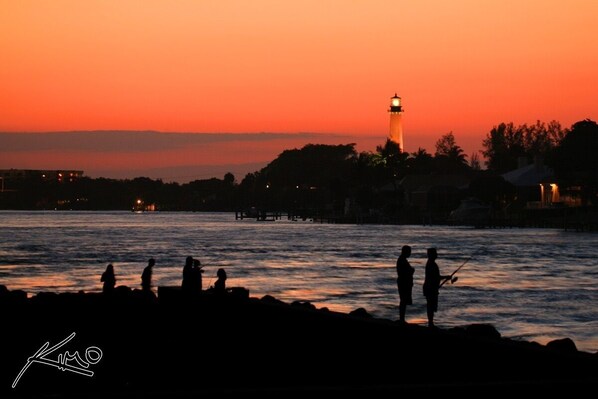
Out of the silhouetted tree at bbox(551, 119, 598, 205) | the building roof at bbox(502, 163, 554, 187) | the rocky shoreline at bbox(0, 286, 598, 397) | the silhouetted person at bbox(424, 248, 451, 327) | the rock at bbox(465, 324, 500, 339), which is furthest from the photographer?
the building roof at bbox(502, 163, 554, 187)

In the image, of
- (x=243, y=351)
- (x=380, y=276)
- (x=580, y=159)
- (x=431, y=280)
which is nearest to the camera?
(x=243, y=351)

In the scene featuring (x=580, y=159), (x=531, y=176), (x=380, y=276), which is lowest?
(x=380, y=276)

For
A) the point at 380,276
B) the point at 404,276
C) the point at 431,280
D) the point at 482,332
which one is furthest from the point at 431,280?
the point at 380,276

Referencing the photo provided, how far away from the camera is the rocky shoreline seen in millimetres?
18500

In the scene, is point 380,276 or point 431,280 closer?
point 431,280

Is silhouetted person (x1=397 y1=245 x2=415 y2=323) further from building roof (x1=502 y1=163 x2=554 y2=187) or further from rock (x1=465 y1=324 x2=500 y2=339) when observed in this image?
building roof (x1=502 y1=163 x2=554 y2=187)

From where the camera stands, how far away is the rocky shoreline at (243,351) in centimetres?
1850

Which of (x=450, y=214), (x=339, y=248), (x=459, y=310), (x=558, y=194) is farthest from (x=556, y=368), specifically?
(x=450, y=214)

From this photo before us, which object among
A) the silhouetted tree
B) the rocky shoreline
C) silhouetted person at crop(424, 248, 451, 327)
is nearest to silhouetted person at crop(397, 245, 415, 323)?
silhouetted person at crop(424, 248, 451, 327)

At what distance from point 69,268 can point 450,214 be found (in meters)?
129

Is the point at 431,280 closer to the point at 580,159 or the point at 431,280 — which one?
the point at 431,280

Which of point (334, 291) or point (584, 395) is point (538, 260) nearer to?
point (334, 291)

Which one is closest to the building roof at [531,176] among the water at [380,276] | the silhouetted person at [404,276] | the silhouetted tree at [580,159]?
the silhouetted tree at [580,159]

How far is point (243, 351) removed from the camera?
22.2m
